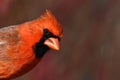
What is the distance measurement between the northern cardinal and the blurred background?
2.13m

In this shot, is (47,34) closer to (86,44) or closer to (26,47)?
(26,47)

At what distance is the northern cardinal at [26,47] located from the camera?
877cm

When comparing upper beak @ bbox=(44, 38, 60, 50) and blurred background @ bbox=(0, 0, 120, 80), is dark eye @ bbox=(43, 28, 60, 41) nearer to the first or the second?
upper beak @ bbox=(44, 38, 60, 50)

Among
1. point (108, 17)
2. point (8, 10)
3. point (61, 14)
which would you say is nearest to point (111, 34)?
point (108, 17)

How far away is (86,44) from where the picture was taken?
1125 centimetres

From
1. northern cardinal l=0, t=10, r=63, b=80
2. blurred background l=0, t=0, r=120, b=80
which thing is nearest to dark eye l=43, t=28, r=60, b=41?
northern cardinal l=0, t=10, r=63, b=80

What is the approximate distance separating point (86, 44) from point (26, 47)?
2436 mm

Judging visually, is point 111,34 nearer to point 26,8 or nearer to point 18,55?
point 26,8

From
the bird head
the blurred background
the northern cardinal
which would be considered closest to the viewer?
the bird head

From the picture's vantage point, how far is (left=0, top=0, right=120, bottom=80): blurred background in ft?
36.2

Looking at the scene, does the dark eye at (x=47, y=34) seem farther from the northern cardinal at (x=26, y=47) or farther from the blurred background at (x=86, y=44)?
the blurred background at (x=86, y=44)

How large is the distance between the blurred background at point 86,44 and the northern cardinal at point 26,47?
2.13m

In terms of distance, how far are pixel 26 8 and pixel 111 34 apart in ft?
5.40

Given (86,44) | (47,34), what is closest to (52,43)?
(47,34)
